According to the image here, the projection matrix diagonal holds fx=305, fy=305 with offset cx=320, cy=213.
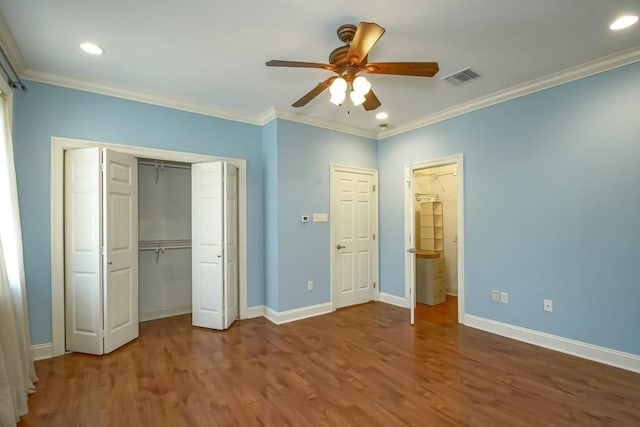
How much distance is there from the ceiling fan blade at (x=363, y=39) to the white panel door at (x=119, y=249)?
2.69m

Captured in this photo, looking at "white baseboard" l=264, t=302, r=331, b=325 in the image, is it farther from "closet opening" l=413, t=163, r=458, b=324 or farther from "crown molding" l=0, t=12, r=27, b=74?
"crown molding" l=0, t=12, r=27, b=74

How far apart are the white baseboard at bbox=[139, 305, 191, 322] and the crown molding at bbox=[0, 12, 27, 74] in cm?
311

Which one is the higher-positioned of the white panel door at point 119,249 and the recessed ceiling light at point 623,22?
the recessed ceiling light at point 623,22

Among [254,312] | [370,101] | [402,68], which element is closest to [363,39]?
[402,68]

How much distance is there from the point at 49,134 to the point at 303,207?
2.90 meters

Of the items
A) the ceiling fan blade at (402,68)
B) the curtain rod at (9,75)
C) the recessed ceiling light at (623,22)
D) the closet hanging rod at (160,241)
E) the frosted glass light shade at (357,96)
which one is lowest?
the closet hanging rod at (160,241)

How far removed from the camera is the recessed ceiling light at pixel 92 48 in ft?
8.43

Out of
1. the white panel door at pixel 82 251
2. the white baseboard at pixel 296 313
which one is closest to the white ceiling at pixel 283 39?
the white panel door at pixel 82 251

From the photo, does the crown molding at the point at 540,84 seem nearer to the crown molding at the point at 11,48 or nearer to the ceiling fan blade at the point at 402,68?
the ceiling fan blade at the point at 402,68

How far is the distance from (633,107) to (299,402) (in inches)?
153

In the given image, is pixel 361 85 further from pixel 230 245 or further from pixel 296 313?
pixel 296 313

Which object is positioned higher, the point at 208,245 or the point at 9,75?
the point at 9,75

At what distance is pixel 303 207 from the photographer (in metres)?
4.34

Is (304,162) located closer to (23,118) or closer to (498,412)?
(23,118)
